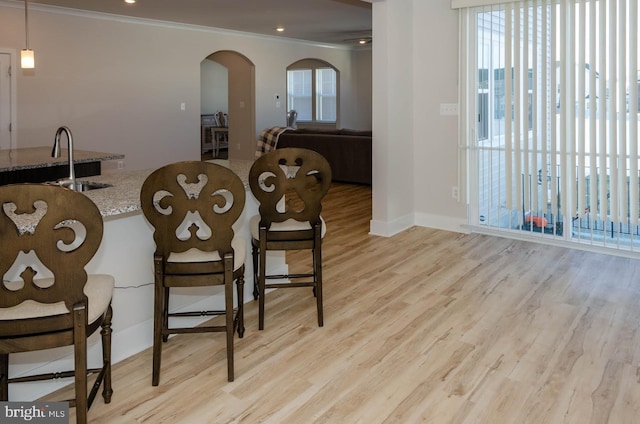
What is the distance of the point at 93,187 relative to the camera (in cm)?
293

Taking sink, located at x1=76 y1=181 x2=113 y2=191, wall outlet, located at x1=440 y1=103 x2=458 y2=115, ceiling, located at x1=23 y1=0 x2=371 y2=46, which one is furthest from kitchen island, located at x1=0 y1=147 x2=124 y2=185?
wall outlet, located at x1=440 y1=103 x2=458 y2=115

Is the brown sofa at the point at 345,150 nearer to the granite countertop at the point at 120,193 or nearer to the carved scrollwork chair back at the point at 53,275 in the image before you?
the granite countertop at the point at 120,193

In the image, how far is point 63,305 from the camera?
176 cm

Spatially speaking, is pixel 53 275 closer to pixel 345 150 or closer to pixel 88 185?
pixel 88 185

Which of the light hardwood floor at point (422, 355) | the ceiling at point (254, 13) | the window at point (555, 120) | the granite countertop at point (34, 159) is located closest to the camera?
the light hardwood floor at point (422, 355)

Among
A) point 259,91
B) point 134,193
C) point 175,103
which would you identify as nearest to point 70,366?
point 134,193

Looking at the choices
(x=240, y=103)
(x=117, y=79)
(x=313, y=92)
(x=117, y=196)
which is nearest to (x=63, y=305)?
(x=117, y=196)

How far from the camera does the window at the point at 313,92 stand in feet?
43.2

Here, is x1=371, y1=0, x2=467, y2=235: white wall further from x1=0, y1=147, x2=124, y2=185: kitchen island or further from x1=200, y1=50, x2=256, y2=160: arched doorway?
x1=200, y1=50, x2=256, y2=160: arched doorway

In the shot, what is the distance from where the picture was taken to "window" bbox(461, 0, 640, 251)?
4.09 meters

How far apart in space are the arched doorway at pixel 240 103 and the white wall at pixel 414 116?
527 centimetres

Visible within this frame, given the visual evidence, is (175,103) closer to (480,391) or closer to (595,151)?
(595,151)

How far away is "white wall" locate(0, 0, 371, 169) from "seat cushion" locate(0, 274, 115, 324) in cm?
580

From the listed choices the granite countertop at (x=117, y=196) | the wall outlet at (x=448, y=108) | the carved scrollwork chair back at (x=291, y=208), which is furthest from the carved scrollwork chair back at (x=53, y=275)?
the wall outlet at (x=448, y=108)
